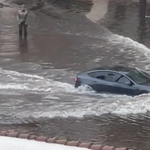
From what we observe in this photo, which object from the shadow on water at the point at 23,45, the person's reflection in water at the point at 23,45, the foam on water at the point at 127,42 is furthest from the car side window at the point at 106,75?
the person's reflection in water at the point at 23,45

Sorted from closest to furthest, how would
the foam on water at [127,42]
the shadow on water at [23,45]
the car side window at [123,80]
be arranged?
the car side window at [123,80]
the shadow on water at [23,45]
the foam on water at [127,42]

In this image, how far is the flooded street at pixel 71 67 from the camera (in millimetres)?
17391

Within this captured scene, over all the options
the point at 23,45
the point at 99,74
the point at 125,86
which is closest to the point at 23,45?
the point at 23,45

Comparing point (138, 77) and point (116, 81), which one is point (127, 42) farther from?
point (116, 81)

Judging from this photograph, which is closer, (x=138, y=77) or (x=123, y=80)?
(x=123, y=80)

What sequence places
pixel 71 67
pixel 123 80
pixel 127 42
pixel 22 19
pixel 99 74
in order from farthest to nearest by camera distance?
pixel 22 19 < pixel 127 42 < pixel 71 67 < pixel 99 74 < pixel 123 80

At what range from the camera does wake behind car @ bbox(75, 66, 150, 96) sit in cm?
2108

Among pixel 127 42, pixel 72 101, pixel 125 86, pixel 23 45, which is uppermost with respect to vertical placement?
pixel 125 86

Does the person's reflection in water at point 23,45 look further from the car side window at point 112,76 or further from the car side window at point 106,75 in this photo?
the car side window at point 112,76

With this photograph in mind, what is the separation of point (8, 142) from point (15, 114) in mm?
11732

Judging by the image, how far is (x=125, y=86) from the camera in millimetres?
21250

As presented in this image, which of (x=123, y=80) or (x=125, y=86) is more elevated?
(x=123, y=80)

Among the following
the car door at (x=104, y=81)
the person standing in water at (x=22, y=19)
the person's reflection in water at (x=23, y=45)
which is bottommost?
the person's reflection in water at (x=23, y=45)

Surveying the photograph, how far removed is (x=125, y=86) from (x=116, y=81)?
0.56 metres
